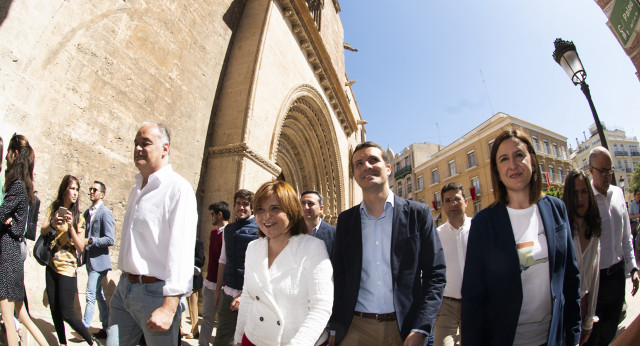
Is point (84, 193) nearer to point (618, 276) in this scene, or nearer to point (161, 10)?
point (161, 10)

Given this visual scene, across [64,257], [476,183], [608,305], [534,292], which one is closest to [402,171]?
[476,183]

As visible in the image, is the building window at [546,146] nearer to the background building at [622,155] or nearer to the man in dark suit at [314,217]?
the background building at [622,155]

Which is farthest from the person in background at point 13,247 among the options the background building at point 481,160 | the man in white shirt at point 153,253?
the background building at point 481,160

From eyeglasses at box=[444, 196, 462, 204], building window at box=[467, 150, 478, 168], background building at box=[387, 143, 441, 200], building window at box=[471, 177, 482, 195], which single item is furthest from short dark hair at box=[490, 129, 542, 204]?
background building at box=[387, 143, 441, 200]

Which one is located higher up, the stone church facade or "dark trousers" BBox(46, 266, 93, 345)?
the stone church facade

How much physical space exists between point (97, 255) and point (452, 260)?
4017mm

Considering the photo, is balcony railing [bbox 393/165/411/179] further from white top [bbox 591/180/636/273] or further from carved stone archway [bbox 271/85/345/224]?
white top [bbox 591/180/636/273]

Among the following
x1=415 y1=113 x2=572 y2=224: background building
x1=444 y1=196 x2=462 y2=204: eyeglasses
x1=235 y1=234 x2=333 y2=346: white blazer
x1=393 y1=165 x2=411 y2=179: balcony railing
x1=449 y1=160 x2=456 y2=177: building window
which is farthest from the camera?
x1=393 y1=165 x2=411 y2=179: balcony railing

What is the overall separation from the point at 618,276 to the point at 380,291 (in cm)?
245

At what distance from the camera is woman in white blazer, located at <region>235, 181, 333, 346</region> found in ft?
5.66

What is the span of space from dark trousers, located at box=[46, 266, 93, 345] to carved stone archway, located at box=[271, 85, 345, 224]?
7.65m

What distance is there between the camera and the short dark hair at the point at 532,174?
6.05 ft

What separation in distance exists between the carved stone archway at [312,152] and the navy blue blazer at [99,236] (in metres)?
6.93

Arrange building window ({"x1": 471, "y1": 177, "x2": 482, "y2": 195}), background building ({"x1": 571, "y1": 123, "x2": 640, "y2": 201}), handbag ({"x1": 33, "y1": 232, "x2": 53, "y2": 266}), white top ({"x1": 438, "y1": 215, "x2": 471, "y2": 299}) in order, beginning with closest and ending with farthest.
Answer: white top ({"x1": 438, "y1": 215, "x2": 471, "y2": 299}) < handbag ({"x1": 33, "y1": 232, "x2": 53, "y2": 266}) < building window ({"x1": 471, "y1": 177, "x2": 482, "y2": 195}) < background building ({"x1": 571, "y1": 123, "x2": 640, "y2": 201})
